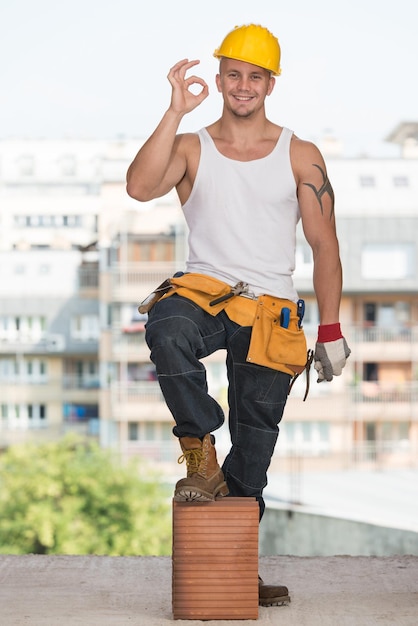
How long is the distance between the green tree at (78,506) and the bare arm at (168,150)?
31369 millimetres

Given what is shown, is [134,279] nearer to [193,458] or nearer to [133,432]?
[133,432]

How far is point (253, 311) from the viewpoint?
3193 mm

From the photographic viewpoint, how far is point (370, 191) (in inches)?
2080

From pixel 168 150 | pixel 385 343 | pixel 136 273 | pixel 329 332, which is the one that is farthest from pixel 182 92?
pixel 136 273

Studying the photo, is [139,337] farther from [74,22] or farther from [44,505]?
[74,22]

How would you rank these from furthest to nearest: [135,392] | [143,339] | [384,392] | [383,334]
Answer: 1. [143,339]
2. [135,392]
3. [383,334]
4. [384,392]

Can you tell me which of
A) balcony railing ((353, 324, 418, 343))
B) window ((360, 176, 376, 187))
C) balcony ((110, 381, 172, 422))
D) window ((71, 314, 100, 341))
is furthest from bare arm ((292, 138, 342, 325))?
window ((71, 314, 100, 341))

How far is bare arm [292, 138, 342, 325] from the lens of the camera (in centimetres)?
327

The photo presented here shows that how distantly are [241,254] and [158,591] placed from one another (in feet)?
3.45

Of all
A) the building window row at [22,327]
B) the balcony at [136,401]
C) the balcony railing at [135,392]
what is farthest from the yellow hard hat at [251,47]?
the building window row at [22,327]

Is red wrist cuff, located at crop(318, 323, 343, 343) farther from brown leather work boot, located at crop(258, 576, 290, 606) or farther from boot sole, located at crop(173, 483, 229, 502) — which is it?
brown leather work boot, located at crop(258, 576, 290, 606)

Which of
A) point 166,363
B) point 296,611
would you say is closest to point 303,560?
point 296,611

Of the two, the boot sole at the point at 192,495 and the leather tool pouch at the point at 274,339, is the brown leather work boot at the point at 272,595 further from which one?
the leather tool pouch at the point at 274,339

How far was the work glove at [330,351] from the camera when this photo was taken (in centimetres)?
327
